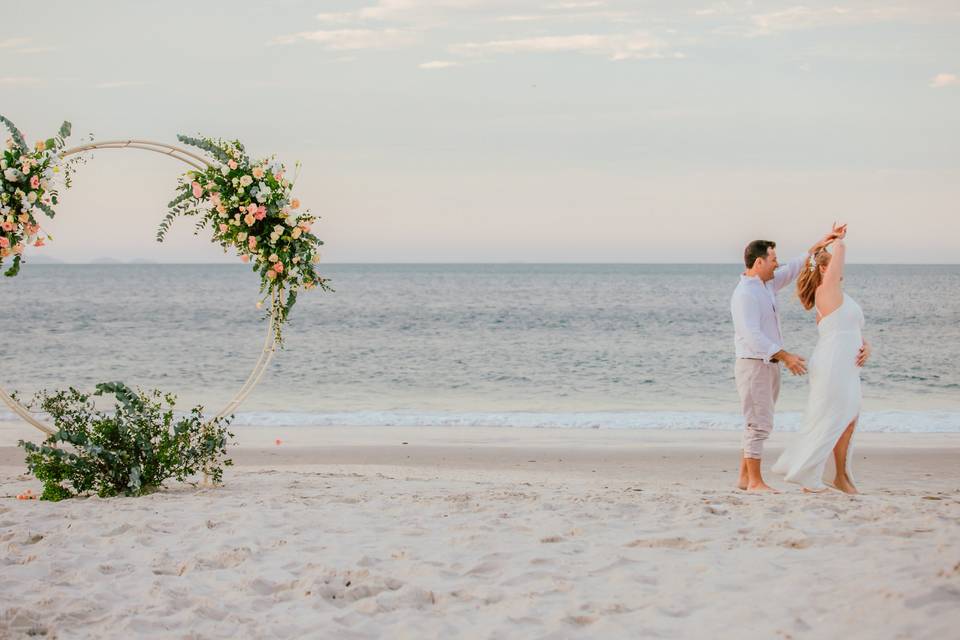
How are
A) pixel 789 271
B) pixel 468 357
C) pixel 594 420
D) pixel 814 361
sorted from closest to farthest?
pixel 814 361
pixel 789 271
pixel 594 420
pixel 468 357

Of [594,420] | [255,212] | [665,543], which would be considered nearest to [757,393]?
[665,543]

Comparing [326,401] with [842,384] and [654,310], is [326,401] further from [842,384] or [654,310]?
[654,310]

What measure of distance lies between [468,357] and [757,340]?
17735 millimetres

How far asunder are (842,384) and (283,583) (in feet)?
14.3

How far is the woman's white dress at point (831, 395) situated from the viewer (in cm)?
672

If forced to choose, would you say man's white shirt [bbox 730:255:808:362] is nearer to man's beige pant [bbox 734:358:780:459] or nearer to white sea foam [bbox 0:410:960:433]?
man's beige pant [bbox 734:358:780:459]

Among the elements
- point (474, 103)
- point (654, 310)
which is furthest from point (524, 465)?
point (654, 310)

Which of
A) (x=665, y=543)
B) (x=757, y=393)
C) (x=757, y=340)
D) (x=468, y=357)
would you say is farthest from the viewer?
(x=468, y=357)

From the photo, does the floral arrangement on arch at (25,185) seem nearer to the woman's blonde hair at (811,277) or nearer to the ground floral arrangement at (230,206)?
the ground floral arrangement at (230,206)

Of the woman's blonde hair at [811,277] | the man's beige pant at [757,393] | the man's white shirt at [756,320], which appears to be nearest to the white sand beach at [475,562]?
the man's beige pant at [757,393]

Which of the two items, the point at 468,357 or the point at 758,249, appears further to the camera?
the point at 468,357

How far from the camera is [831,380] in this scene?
6.73 metres

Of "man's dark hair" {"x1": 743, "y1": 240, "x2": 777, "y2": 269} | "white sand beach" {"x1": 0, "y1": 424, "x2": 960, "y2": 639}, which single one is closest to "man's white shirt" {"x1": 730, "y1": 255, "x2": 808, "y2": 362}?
"man's dark hair" {"x1": 743, "y1": 240, "x2": 777, "y2": 269}

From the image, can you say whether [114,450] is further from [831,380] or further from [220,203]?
[831,380]
